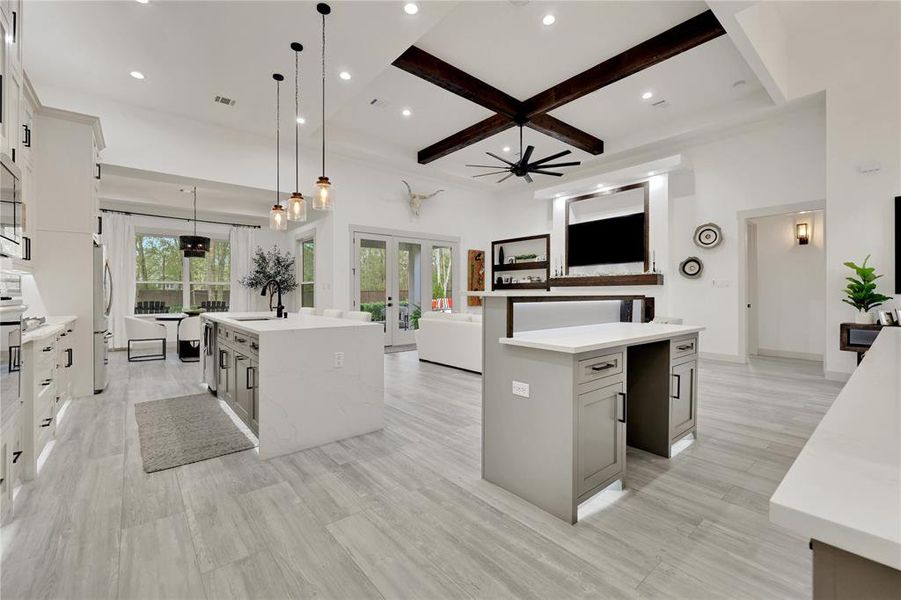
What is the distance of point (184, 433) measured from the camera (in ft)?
10.1

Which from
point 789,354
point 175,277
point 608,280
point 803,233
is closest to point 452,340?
point 608,280

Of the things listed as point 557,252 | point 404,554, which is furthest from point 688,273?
point 404,554

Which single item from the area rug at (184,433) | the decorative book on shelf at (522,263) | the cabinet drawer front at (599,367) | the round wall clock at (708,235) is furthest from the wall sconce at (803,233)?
the area rug at (184,433)

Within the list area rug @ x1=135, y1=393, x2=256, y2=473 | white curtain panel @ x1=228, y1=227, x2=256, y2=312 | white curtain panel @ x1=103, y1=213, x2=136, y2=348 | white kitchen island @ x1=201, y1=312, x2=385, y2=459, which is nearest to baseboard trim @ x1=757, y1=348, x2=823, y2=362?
white kitchen island @ x1=201, y1=312, x2=385, y2=459

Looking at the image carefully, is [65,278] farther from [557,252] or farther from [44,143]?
[557,252]

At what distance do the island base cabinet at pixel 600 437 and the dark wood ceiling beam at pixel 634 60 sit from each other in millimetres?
3796

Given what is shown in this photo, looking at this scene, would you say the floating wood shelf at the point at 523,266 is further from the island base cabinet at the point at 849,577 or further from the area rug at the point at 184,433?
the island base cabinet at the point at 849,577

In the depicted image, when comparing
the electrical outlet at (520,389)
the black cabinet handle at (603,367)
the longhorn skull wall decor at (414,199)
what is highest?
the longhorn skull wall decor at (414,199)

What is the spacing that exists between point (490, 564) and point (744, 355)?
236 inches

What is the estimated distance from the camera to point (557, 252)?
8172 millimetres

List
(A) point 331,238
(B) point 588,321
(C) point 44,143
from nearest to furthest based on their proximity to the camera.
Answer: (B) point 588,321 < (C) point 44,143 < (A) point 331,238

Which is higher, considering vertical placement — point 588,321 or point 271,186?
point 271,186

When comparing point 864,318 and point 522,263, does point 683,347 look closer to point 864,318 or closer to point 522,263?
point 864,318

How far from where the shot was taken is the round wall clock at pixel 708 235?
6.08 m
